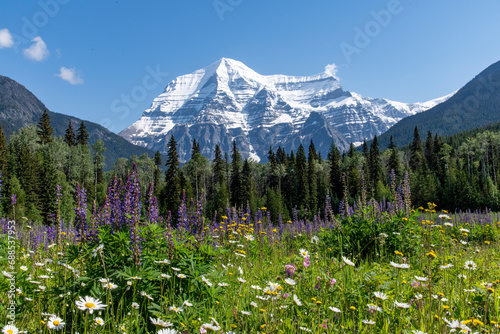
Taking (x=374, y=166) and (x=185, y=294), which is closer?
(x=185, y=294)

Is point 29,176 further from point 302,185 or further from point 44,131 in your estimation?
point 302,185

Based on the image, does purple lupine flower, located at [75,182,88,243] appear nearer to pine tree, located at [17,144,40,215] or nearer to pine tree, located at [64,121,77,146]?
Answer: pine tree, located at [17,144,40,215]

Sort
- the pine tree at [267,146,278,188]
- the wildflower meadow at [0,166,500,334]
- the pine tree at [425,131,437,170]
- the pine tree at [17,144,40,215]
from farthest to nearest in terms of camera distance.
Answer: the pine tree at [267,146,278,188] < the pine tree at [425,131,437,170] < the pine tree at [17,144,40,215] < the wildflower meadow at [0,166,500,334]

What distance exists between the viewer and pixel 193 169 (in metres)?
92.1

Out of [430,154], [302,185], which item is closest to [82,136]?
[302,185]

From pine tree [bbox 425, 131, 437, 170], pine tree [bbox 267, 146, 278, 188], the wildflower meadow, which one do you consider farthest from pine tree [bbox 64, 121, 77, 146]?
pine tree [bbox 425, 131, 437, 170]

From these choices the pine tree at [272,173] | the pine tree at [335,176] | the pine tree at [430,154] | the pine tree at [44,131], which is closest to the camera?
the pine tree at [44,131]

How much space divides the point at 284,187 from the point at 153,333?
94267mm

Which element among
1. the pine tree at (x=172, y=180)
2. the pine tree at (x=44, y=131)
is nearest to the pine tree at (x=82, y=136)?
the pine tree at (x=44, y=131)

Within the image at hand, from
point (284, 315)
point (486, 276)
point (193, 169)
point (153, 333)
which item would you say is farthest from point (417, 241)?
point (193, 169)

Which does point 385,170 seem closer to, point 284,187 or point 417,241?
point 284,187

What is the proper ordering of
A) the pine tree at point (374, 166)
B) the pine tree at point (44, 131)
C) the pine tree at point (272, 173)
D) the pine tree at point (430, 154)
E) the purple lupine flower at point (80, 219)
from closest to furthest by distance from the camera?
1. the purple lupine flower at point (80, 219)
2. the pine tree at point (44, 131)
3. the pine tree at point (374, 166)
4. the pine tree at point (430, 154)
5. the pine tree at point (272, 173)

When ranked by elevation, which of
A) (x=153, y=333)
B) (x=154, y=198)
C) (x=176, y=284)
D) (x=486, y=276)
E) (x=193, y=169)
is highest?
(x=193, y=169)

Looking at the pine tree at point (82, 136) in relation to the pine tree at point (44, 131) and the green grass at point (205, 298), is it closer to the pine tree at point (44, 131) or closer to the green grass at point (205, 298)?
the pine tree at point (44, 131)
